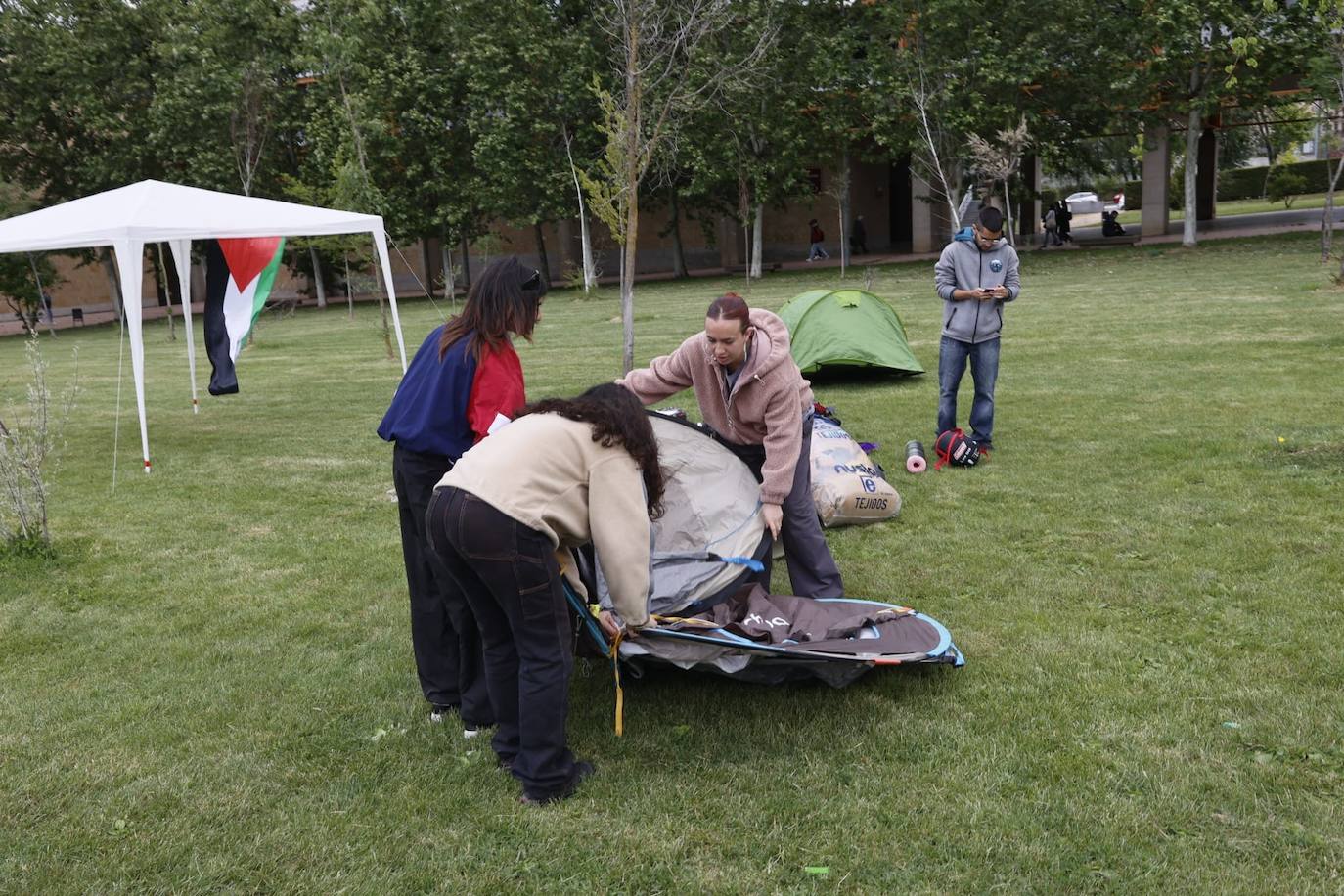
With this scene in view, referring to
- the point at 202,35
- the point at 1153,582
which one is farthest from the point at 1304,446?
the point at 202,35

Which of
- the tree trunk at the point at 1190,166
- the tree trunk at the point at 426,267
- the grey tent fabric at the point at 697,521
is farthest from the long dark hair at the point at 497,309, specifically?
the tree trunk at the point at 426,267

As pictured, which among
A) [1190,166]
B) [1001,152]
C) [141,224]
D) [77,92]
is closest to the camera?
[141,224]

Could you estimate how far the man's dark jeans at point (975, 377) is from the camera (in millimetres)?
7328

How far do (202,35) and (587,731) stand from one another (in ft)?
95.3

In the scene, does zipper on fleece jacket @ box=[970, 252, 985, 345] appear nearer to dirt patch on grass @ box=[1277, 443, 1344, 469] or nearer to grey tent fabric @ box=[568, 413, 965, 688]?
dirt patch on grass @ box=[1277, 443, 1344, 469]

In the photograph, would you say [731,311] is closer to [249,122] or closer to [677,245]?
[249,122]

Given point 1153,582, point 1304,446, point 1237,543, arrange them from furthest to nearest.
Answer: point 1304,446 < point 1237,543 < point 1153,582

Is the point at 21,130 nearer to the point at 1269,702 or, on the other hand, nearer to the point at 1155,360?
the point at 1155,360

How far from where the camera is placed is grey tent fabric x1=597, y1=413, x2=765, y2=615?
405cm

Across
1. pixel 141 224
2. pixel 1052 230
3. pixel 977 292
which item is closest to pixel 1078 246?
pixel 1052 230

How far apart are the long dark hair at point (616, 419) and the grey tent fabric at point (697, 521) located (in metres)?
0.61

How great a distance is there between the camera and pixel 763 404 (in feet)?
14.7

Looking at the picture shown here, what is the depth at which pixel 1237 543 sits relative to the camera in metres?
5.35

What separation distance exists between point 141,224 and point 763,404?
20.5 ft
